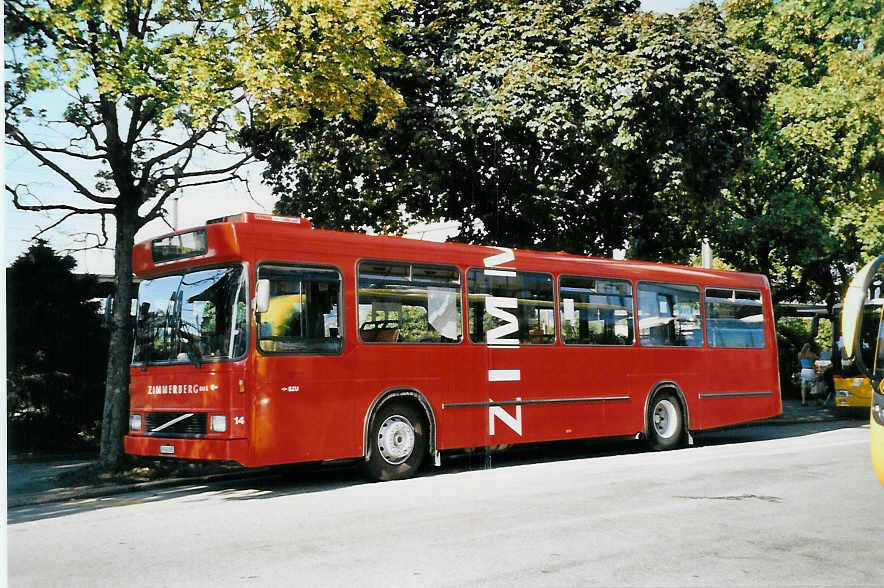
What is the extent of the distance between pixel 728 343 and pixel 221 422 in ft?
32.4

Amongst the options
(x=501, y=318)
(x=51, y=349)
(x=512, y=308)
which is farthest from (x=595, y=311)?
(x=51, y=349)

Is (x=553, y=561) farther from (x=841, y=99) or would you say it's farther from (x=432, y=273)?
(x=841, y=99)

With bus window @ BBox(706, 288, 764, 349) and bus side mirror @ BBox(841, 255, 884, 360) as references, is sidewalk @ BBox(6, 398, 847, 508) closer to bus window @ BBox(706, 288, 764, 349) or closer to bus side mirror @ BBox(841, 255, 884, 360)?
bus window @ BBox(706, 288, 764, 349)

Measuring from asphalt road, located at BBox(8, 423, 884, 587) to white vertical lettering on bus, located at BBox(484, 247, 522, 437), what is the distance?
0.83 meters

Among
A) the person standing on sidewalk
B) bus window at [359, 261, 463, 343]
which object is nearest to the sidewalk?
bus window at [359, 261, 463, 343]

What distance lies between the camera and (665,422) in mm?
15945

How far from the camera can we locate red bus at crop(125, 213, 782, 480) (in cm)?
1077

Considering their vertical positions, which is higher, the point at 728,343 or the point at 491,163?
the point at 491,163

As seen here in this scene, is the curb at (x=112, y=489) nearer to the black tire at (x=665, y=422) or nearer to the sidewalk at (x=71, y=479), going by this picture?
the sidewalk at (x=71, y=479)

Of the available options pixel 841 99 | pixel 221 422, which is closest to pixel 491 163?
pixel 221 422

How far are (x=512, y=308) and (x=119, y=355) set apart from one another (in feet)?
18.1

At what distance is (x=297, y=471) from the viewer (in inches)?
515

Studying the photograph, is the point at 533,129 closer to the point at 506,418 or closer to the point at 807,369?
the point at 506,418

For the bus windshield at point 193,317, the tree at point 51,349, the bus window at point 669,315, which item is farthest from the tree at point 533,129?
the bus windshield at point 193,317
